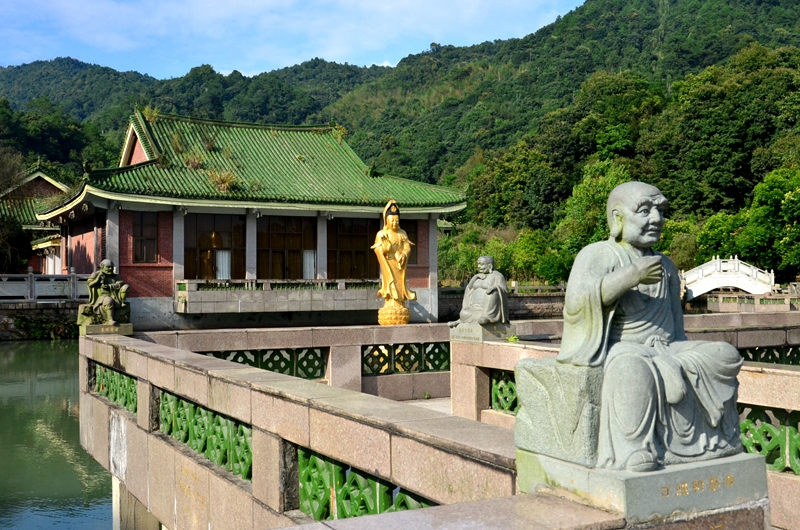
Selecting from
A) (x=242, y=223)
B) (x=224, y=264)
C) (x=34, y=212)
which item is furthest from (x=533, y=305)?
(x=34, y=212)

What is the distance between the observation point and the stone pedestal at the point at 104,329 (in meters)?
11.2

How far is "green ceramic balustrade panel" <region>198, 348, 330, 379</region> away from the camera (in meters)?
11.2

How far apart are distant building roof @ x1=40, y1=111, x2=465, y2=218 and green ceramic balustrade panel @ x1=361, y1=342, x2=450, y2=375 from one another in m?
17.4

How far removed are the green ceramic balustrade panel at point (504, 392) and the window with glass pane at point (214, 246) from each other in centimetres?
2102

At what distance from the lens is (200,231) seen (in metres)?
29.0

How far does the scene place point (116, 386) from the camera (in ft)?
32.5

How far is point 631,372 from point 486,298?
665 centimetres

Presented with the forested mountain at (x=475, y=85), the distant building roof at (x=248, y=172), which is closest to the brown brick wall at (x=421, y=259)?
the distant building roof at (x=248, y=172)

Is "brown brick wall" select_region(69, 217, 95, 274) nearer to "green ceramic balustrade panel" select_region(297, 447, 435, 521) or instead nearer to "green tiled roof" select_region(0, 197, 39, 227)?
"green tiled roof" select_region(0, 197, 39, 227)

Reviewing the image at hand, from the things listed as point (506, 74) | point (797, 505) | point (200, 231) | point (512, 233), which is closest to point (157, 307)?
point (200, 231)

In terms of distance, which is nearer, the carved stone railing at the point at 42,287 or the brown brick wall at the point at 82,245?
the carved stone railing at the point at 42,287

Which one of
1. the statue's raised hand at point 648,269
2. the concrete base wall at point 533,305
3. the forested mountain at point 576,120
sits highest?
the forested mountain at point 576,120

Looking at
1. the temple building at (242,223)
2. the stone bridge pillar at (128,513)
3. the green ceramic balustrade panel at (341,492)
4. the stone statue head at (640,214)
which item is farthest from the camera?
the temple building at (242,223)

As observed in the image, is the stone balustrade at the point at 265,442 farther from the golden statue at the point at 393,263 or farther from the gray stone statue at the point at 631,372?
the golden statue at the point at 393,263
